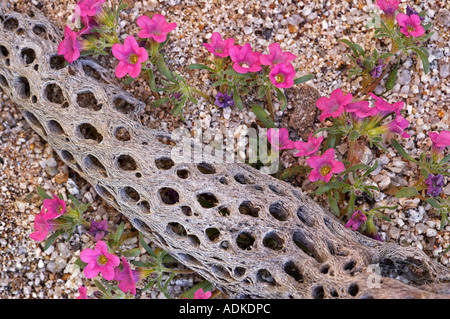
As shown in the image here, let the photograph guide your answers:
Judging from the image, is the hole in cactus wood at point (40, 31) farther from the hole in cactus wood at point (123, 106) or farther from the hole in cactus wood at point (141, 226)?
the hole in cactus wood at point (141, 226)

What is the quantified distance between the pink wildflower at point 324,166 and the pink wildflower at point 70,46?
4.14ft

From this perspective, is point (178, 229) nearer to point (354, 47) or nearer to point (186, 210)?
point (186, 210)

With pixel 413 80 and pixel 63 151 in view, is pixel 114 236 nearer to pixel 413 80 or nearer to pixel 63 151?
pixel 63 151

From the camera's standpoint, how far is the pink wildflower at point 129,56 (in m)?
2.14

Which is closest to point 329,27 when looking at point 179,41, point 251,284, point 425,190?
point 179,41

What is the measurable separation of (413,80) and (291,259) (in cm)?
125

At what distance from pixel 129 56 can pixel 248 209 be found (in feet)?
3.13

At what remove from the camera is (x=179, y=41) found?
2.55 m

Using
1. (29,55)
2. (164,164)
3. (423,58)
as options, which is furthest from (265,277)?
(29,55)

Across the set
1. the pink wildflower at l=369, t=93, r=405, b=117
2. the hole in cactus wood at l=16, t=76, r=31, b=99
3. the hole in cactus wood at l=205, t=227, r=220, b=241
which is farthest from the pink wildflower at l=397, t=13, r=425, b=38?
the hole in cactus wood at l=16, t=76, r=31, b=99

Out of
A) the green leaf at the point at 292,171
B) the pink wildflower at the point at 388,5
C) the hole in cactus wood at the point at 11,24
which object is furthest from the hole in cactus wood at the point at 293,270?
the hole in cactus wood at the point at 11,24

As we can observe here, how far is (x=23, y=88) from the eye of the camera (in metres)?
2.35

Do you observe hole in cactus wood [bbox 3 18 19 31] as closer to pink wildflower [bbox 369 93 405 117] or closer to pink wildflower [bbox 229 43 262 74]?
pink wildflower [bbox 229 43 262 74]

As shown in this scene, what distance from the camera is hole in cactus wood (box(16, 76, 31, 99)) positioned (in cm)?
232
